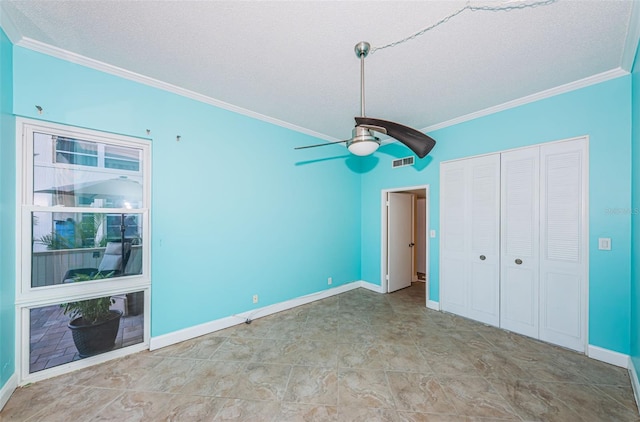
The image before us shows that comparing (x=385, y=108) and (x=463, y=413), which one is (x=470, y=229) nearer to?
(x=385, y=108)

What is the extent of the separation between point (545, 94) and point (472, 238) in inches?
75.1

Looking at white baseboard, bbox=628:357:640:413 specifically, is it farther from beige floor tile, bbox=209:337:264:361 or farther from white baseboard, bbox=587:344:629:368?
beige floor tile, bbox=209:337:264:361

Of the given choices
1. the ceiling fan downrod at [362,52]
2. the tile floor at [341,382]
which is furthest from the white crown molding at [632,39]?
the tile floor at [341,382]

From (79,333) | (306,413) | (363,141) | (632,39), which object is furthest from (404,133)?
(79,333)

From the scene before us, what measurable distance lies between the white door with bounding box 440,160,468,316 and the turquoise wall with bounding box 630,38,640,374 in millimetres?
1473

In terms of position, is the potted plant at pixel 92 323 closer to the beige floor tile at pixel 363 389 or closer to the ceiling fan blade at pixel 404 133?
the beige floor tile at pixel 363 389

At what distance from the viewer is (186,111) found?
2.78 meters

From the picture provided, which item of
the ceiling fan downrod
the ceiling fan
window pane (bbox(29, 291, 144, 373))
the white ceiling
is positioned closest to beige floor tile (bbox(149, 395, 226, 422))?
window pane (bbox(29, 291, 144, 373))

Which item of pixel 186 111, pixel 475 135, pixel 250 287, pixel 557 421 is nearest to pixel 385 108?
pixel 475 135

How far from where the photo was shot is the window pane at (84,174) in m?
2.13

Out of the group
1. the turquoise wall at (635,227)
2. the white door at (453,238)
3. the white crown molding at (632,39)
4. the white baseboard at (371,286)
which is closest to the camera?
the white crown molding at (632,39)

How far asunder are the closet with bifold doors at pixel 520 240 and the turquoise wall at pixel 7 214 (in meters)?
4.74

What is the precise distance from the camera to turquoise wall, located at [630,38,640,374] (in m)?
1.96

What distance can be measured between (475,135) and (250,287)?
12.6 feet
